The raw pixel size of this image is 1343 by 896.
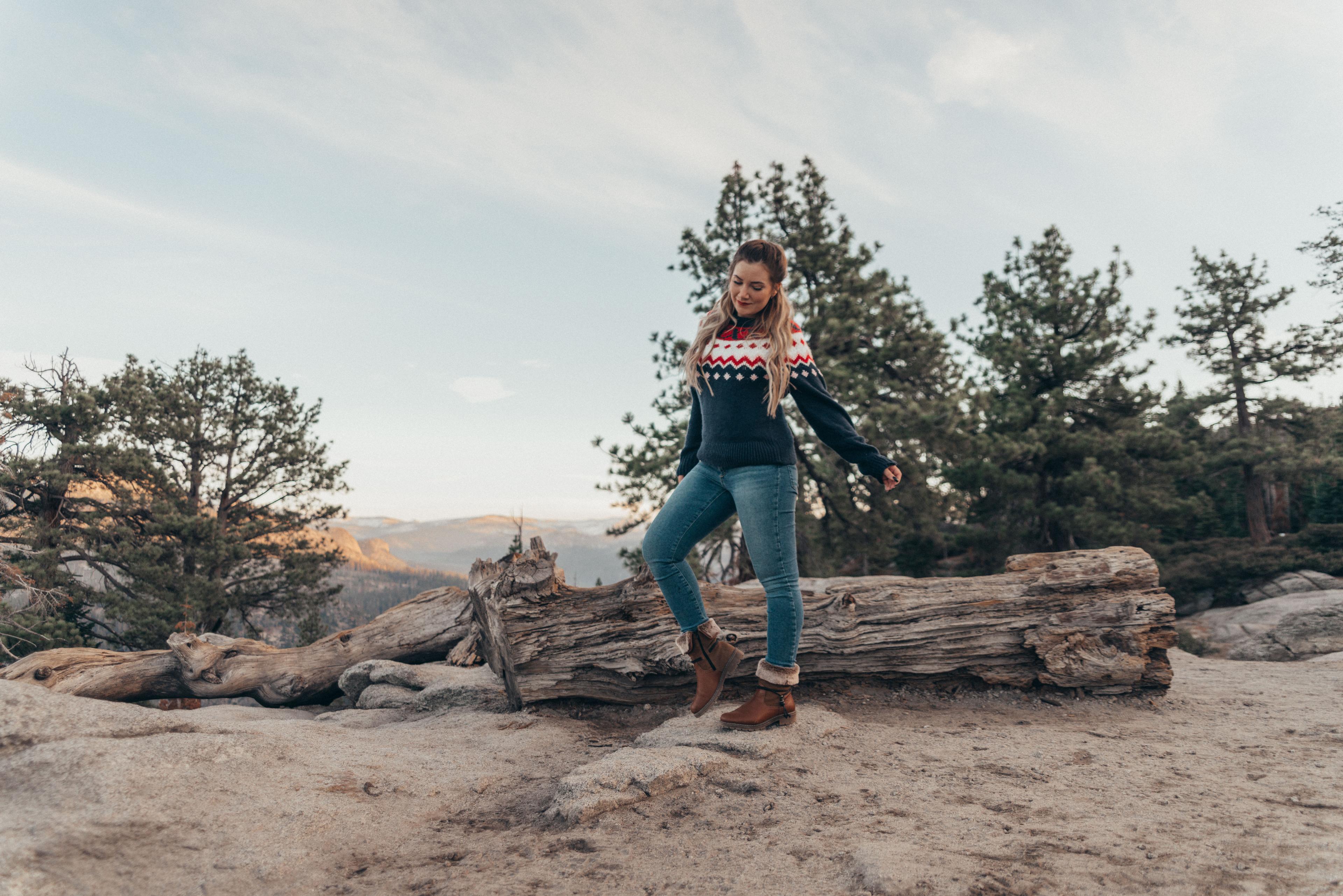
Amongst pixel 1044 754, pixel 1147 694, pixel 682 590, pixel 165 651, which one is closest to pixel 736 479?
pixel 682 590

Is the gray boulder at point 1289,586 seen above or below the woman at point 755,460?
below

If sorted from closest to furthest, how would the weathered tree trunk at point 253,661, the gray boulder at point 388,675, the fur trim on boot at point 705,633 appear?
1. the fur trim on boot at point 705,633
2. the gray boulder at point 388,675
3. the weathered tree trunk at point 253,661

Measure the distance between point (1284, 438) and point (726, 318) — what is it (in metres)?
23.1

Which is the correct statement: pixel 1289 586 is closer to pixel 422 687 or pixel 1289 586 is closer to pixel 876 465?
pixel 876 465

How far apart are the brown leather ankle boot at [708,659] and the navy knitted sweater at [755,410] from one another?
85cm

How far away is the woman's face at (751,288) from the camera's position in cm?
318

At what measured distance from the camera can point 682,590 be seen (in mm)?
3334

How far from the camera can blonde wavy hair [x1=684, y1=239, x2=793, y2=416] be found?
10.3ft

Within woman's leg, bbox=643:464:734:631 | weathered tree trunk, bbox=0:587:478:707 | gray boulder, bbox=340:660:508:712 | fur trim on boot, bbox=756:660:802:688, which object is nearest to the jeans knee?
woman's leg, bbox=643:464:734:631

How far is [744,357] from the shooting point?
3.21m

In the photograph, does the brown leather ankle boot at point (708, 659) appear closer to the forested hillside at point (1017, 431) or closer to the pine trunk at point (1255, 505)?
the forested hillside at point (1017, 431)

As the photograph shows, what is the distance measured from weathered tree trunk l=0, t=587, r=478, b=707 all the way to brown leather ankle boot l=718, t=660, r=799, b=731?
3.29 m

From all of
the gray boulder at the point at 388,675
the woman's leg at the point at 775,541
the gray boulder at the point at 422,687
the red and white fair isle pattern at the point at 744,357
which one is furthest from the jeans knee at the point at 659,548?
the gray boulder at the point at 388,675

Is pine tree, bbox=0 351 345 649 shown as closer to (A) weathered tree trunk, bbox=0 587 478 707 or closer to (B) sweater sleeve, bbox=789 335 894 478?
(A) weathered tree trunk, bbox=0 587 478 707
